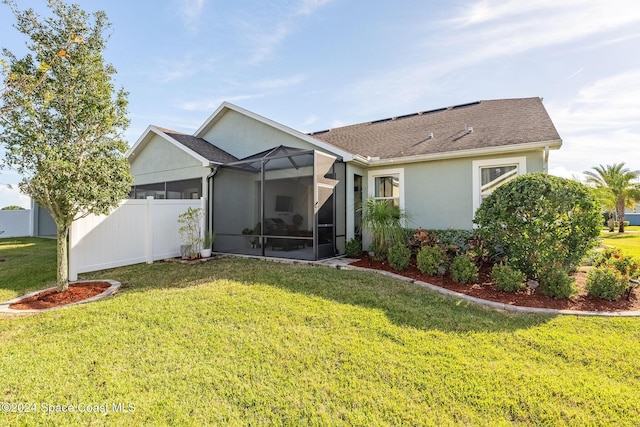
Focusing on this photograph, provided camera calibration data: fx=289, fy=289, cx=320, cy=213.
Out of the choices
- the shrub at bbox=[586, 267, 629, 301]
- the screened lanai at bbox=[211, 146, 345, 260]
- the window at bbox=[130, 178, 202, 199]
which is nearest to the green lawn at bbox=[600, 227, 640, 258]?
the shrub at bbox=[586, 267, 629, 301]

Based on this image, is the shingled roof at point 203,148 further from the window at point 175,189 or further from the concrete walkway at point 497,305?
the concrete walkway at point 497,305

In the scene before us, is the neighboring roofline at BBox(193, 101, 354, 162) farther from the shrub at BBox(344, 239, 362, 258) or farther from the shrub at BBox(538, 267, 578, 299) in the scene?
the shrub at BBox(538, 267, 578, 299)

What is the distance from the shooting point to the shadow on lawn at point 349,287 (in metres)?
4.75

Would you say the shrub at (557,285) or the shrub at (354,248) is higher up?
the shrub at (354,248)

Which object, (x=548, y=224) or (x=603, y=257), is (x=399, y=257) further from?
(x=603, y=257)

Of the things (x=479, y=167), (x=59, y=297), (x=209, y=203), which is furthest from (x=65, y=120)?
(x=479, y=167)

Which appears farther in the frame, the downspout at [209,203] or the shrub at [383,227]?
the downspout at [209,203]

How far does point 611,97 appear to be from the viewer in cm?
997

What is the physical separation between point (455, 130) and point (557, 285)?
685cm

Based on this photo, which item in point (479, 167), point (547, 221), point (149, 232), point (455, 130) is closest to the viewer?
point (547, 221)

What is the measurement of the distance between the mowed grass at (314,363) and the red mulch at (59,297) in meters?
0.67

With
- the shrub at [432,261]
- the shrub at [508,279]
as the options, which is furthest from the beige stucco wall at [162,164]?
the shrub at [508,279]

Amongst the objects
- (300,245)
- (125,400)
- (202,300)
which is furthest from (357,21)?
(125,400)

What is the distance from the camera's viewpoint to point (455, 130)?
10.9 m
